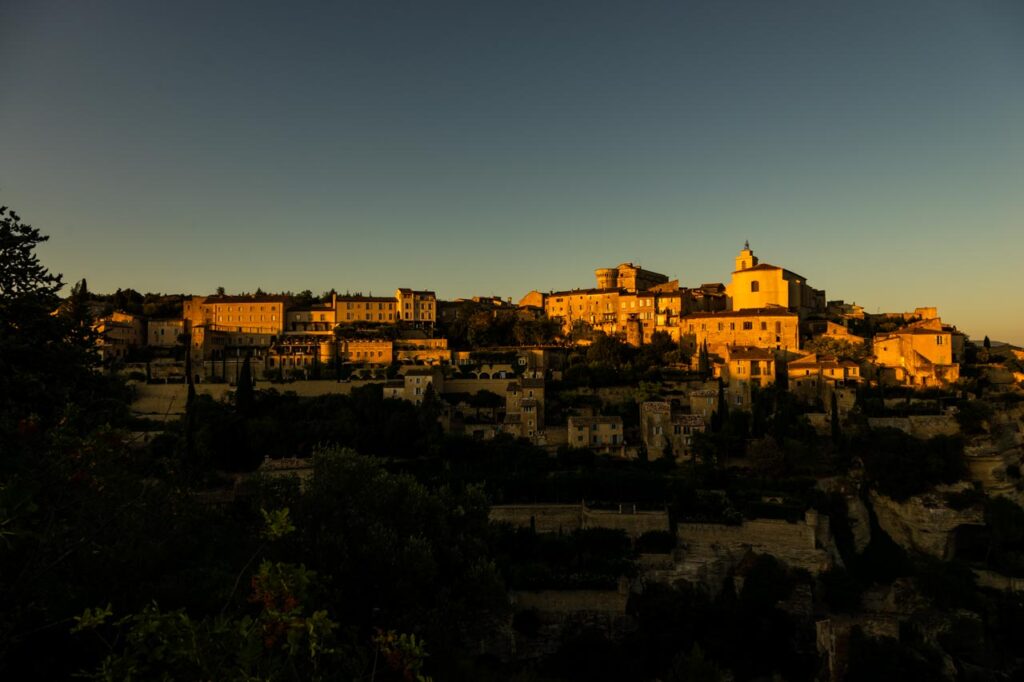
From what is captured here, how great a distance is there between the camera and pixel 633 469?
27.5 m

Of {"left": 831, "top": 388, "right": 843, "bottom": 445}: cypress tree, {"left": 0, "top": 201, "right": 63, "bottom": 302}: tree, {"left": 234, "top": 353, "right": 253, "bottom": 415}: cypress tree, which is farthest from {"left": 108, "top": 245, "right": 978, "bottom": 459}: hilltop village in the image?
{"left": 0, "top": 201, "right": 63, "bottom": 302}: tree

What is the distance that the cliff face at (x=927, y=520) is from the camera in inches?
946

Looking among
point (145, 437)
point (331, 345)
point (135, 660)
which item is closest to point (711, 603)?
point (135, 660)

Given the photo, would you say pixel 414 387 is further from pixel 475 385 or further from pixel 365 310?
pixel 365 310

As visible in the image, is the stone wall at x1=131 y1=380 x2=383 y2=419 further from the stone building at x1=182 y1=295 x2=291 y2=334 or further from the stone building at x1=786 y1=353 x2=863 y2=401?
the stone building at x1=786 y1=353 x2=863 y2=401

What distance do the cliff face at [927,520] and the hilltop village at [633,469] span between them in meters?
0.07

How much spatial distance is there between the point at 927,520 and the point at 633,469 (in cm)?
958

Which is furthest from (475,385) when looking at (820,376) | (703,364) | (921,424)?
(921,424)

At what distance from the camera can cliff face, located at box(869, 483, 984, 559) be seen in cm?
2403

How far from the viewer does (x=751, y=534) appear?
22984mm

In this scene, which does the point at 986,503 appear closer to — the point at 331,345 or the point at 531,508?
the point at 531,508

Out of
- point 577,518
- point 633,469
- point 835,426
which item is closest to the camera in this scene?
point 577,518

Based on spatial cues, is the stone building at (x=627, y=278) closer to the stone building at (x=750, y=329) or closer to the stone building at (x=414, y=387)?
the stone building at (x=750, y=329)

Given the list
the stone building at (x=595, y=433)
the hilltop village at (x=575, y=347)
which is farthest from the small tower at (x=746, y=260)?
the stone building at (x=595, y=433)
